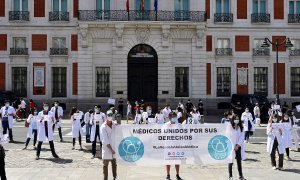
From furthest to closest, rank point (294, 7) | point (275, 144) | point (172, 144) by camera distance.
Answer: point (294, 7) → point (275, 144) → point (172, 144)

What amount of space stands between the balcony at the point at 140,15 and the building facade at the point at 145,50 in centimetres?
9

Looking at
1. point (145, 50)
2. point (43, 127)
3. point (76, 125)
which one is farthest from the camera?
point (145, 50)

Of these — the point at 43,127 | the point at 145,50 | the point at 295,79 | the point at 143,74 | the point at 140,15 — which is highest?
the point at 140,15

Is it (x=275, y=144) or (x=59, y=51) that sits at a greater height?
(x=59, y=51)

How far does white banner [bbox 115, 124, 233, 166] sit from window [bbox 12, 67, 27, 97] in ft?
95.0

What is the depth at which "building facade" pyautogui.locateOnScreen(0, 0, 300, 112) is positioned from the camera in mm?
40406

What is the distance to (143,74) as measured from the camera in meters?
41.3

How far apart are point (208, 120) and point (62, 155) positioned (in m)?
19.9

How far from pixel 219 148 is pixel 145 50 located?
28.1 meters

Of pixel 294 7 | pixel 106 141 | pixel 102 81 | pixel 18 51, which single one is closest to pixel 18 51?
pixel 18 51

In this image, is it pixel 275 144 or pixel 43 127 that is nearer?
pixel 275 144

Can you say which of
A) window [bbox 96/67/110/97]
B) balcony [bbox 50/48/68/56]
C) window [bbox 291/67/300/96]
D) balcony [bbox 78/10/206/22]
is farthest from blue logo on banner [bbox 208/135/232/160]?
window [bbox 291/67/300/96]

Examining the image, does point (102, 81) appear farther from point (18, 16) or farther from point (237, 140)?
point (237, 140)

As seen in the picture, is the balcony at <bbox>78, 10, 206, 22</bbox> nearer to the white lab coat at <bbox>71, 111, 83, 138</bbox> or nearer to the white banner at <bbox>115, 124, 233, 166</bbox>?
the white lab coat at <bbox>71, 111, 83, 138</bbox>
